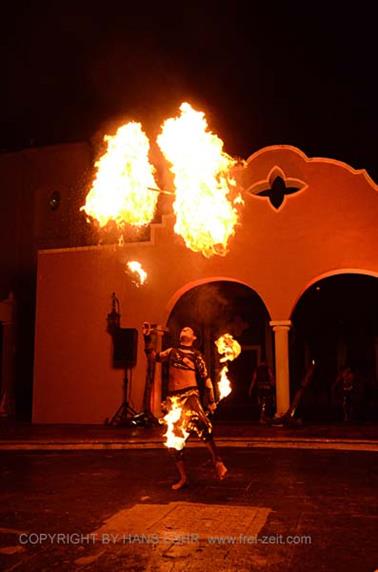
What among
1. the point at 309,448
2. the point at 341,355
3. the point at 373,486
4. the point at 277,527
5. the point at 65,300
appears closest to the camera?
the point at 277,527

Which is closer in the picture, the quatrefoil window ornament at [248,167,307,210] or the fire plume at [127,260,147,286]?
the quatrefoil window ornament at [248,167,307,210]

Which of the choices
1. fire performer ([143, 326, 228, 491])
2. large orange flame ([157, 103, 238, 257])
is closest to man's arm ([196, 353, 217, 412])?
fire performer ([143, 326, 228, 491])

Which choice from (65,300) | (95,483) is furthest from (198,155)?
(95,483)

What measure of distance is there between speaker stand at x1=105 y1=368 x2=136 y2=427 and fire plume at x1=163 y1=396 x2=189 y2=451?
7532 millimetres

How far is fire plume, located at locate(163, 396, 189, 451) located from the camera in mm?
6902

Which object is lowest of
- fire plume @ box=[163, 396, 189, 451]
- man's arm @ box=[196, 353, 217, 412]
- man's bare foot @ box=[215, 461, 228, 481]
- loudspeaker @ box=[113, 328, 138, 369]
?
man's bare foot @ box=[215, 461, 228, 481]

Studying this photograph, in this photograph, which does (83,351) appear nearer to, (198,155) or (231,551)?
(198,155)

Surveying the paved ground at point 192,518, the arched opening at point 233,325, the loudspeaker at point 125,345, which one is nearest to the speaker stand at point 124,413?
the loudspeaker at point 125,345

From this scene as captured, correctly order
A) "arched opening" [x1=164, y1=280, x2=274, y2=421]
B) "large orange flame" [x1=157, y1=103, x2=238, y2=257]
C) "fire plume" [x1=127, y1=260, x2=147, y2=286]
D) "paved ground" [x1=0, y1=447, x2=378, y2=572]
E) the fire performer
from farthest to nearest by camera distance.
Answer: "arched opening" [x1=164, y1=280, x2=274, y2=421]
"fire plume" [x1=127, y1=260, x2=147, y2=286]
"large orange flame" [x1=157, y1=103, x2=238, y2=257]
the fire performer
"paved ground" [x1=0, y1=447, x2=378, y2=572]

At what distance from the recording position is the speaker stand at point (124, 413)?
14.4 metres

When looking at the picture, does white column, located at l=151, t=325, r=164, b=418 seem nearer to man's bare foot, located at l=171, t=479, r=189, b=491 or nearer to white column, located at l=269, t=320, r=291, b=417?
white column, located at l=269, t=320, r=291, b=417

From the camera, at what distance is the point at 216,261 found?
15.2m

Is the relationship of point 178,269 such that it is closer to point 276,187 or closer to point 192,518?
point 276,187

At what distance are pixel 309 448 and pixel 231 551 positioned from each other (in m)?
6.86
